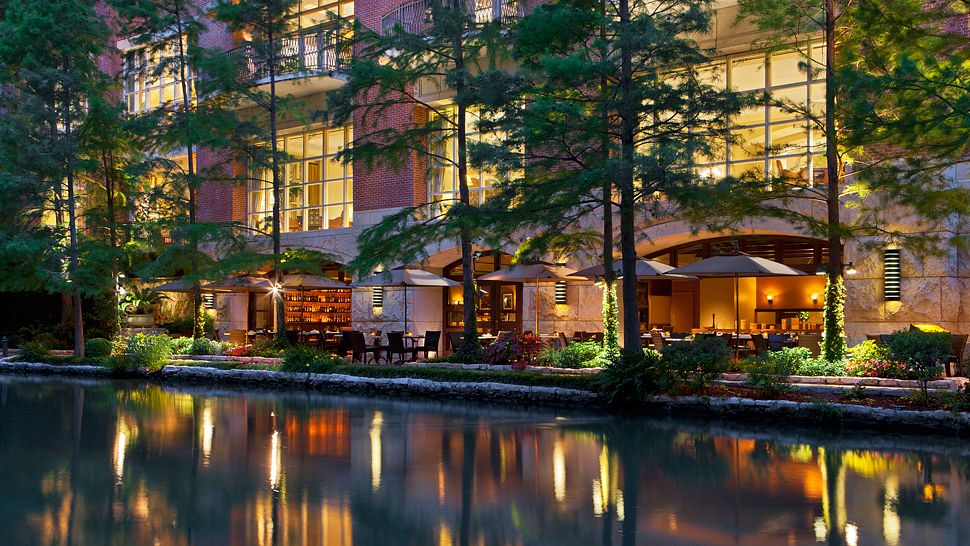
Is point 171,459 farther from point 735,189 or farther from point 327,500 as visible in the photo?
point 735,189

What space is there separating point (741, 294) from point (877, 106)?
13.4 metres

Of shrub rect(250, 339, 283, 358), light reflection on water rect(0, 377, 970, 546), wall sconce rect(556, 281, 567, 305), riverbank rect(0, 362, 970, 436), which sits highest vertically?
wall sconce rect(556, 281, 567, 305)

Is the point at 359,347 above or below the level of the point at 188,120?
below

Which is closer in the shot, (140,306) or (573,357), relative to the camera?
(573,357)

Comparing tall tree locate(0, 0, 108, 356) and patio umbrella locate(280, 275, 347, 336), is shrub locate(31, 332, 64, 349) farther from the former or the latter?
patio umbrella locate(280, 275, 347, 336)

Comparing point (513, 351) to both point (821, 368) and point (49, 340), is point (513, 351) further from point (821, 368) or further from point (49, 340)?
point (49, 340)

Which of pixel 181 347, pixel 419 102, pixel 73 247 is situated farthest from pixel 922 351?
pixel 73 247

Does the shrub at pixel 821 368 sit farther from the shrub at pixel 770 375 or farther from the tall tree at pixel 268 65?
the tall tree at pixel 268 65

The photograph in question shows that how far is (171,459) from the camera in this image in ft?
33.4

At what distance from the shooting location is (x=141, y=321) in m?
33.2

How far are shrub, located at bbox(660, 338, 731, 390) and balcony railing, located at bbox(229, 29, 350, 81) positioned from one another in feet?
34.4

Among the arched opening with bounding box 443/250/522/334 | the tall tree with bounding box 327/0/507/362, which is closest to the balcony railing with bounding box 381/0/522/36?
the tall tree with bounding box 327/0/507/362

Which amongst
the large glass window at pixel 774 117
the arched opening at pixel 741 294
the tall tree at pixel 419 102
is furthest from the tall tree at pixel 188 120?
the large glass window at pixel 774 117

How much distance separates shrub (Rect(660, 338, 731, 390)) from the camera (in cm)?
1450
